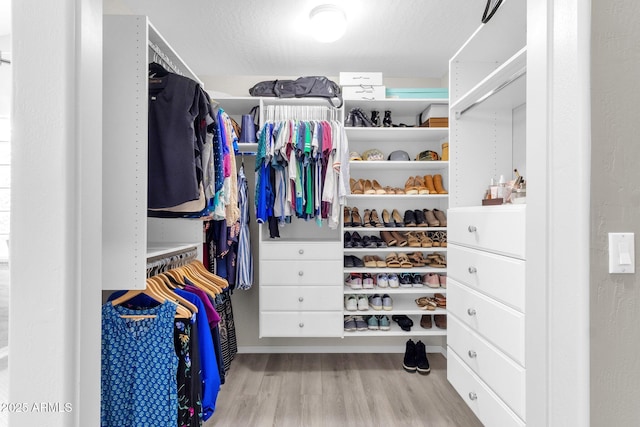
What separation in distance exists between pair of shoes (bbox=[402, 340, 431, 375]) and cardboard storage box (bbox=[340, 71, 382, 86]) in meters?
2.13

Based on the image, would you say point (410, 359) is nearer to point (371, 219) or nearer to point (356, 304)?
point (356, 304)

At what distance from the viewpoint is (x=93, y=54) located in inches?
35.1

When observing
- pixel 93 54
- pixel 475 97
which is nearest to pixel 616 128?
pixel 475 97

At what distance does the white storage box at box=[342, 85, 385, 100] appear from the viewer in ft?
9.16

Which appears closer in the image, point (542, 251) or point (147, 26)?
point (542, 251)

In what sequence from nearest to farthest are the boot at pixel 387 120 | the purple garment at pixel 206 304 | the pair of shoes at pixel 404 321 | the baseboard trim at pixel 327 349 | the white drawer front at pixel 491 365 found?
the white drawer front at pixel 491 365 → the purple garment at pixel 206 304 → the pair of shoes at pixel 404 321 → the boot at pixel 387 120 → the baseboard trim at pixel 327 349

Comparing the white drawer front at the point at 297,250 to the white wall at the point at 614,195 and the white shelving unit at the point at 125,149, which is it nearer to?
the white shelving unit at the point at 125,149

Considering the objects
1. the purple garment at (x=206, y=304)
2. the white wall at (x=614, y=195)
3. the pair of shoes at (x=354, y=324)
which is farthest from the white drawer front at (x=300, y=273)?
the white wall at (x=614, y=195)

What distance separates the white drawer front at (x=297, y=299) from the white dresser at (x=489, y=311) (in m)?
1.06

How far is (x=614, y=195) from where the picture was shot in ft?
2.69

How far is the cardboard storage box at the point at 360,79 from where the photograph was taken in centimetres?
280

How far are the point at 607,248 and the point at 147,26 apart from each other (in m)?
1.66

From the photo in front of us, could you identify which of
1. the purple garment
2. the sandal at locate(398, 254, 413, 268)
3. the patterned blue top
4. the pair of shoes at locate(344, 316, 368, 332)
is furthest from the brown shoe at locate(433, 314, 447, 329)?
the patterned blue top

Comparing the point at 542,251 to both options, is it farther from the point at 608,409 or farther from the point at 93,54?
the point at 93,54
